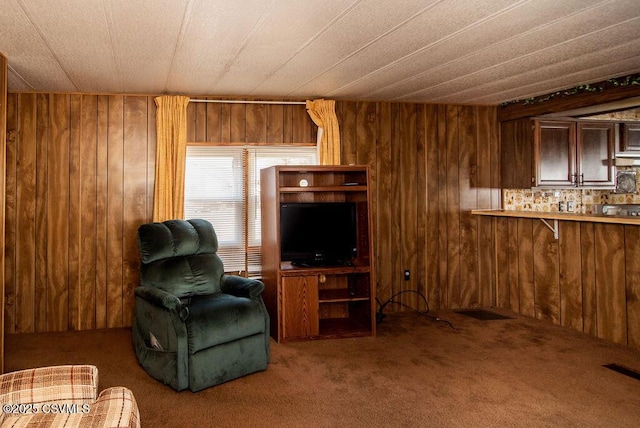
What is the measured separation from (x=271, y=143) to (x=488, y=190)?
259 cm

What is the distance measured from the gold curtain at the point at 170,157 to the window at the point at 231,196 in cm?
18

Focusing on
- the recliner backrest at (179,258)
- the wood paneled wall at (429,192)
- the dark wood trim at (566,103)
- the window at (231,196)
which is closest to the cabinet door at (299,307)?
the recliner backrest at (179,258)

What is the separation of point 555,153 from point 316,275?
310cm

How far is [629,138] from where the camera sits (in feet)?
18.2

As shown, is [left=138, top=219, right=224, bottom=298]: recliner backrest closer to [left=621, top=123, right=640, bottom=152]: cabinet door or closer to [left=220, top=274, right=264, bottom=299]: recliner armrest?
[left=220, top=274, right=264, bottom=299]: recliner armrest

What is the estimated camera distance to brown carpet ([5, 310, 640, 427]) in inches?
106

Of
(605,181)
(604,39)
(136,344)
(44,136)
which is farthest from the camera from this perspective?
(605,181)

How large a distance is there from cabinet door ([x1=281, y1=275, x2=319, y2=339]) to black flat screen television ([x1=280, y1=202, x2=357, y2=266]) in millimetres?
252

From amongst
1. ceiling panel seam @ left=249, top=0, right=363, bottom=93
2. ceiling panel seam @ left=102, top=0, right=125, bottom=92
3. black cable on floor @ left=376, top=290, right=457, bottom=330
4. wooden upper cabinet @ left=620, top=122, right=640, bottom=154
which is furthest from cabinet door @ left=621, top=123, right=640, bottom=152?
ceiling panel seam @ left=102, top=0, right=125, bottom=92

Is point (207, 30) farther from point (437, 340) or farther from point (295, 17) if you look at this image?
point (437, 340)

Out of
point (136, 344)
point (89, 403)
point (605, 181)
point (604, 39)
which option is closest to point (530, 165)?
point (605, 181)

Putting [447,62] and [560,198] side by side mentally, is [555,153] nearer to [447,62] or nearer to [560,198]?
[560,198]

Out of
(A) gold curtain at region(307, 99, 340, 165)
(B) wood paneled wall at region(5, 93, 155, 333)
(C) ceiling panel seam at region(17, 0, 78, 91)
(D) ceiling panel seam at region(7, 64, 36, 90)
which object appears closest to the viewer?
(C) ceiling panel seam at region(17, 0, 78, 91)

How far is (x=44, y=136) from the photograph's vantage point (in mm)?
4523
